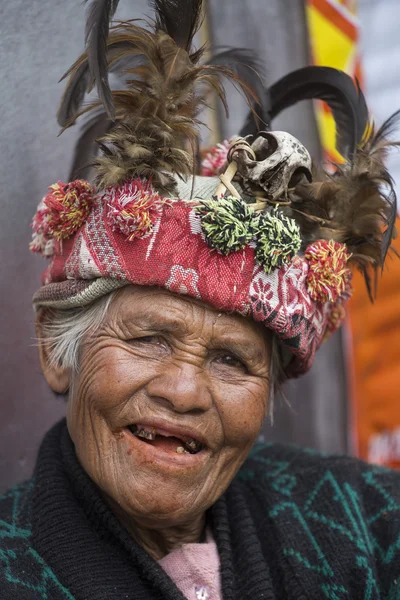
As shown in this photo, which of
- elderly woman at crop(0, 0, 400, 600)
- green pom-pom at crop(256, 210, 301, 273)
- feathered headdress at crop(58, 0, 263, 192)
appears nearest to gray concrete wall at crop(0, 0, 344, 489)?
elderly woman at crop(0, 0, 400, 600)

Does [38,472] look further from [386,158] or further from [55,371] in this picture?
[386,158]

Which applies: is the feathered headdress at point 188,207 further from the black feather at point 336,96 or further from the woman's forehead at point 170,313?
the black feather at point 336,96

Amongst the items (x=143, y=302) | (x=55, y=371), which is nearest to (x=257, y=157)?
(x=143, y=302)

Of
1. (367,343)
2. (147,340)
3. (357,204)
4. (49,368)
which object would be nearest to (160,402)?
(147,340)

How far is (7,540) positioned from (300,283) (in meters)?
1.12

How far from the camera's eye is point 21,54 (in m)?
2.69

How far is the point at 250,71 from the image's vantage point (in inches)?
100

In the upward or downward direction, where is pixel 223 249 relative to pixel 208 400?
upward

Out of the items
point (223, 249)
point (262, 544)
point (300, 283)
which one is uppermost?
point (223, 249)

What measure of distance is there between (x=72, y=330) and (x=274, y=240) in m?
0.68

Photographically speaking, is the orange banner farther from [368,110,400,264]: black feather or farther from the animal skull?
the animal skull

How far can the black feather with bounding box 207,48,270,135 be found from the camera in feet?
7.94

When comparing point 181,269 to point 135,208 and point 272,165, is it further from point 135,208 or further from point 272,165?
point 272,165

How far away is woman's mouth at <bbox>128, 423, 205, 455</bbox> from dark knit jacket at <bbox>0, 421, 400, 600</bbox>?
0.91 feet
